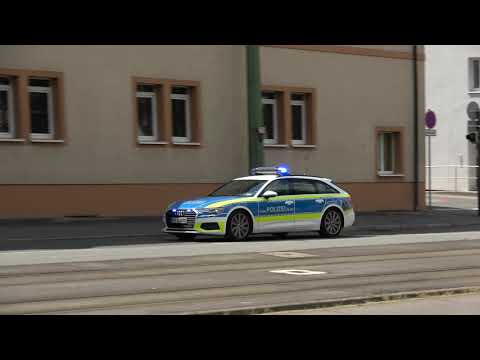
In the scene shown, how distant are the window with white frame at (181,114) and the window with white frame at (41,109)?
4.08 meters

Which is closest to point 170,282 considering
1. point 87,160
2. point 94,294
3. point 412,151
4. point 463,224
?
point 94,294

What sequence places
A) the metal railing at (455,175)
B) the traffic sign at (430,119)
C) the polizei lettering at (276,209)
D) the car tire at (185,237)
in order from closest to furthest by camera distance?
1. the car tire at (185,237)
2. the polizei lettering at (276,209)
3. the traffic sign at (430,119)
4. the metal railing at (455,175)

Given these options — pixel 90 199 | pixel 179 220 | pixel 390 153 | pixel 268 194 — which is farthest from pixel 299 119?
pixel 179 220

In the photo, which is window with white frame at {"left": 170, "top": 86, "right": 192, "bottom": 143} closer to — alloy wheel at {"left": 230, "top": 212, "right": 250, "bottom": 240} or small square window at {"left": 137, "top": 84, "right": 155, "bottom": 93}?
small square window at {"left": 137, "top": 84, "right": 155, "bottom": 93}

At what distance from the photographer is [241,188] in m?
21.1

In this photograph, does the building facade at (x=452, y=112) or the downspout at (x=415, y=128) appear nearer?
the downspout at (x=415, y=128)

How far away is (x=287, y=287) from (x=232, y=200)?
27.2 feet

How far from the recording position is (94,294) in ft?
36.6

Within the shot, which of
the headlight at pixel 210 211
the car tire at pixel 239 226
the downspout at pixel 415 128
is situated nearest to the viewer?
the headlight at pixel 210 211

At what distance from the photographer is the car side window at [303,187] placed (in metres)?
21.3

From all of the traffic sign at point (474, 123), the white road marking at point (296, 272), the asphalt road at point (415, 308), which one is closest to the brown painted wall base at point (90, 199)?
the traffic sign at point (474, 123)

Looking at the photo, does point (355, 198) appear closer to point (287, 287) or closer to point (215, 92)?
point (215, 92)

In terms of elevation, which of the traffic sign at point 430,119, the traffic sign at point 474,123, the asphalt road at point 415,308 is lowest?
the asphalt road at point 415,308

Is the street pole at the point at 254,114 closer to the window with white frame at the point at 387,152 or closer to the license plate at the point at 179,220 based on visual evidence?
the license plate at the point at 179,220
